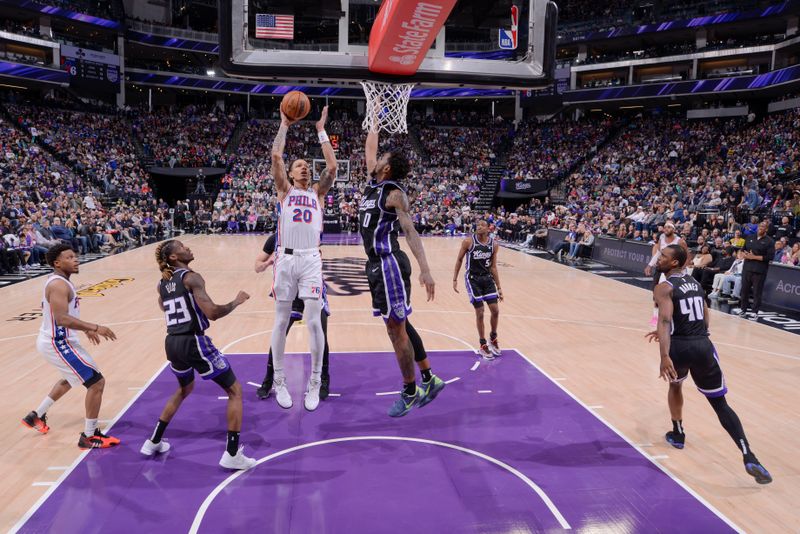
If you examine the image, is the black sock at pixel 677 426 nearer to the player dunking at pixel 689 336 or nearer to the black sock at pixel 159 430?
the player dunking at pixel 689 336

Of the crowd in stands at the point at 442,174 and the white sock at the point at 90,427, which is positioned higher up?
the crowd in stands at the point at 442,174

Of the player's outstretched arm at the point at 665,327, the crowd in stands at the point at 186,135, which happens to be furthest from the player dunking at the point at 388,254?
the crowd in stands at the point at 186,135

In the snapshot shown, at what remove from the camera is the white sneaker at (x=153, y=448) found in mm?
4160

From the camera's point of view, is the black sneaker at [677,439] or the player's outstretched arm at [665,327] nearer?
the player's outstretched arm at [665,327]

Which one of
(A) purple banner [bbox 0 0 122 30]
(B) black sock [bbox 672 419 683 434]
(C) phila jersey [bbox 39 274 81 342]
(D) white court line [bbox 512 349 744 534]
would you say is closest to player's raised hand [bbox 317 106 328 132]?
(C) phila jersey [bbox 39 274 81 342]

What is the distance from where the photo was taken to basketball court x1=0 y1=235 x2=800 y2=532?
3455mm

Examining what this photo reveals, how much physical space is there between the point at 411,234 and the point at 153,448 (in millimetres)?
2419

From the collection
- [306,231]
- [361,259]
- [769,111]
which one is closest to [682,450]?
[306,231]

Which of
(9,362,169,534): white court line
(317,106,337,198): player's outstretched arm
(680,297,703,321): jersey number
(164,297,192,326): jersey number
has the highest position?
(317,106,337,198): player's outstretched arm

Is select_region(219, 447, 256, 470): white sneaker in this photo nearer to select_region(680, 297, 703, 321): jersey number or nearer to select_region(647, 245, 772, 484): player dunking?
select_region(647, 245, 772, 484): player dunking

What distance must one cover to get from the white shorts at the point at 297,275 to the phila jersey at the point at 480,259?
271cm

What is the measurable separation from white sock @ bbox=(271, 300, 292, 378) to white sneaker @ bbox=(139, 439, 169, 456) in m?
1.05

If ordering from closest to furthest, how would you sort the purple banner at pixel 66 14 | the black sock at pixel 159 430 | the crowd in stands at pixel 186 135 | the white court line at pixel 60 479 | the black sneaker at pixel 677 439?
the white court line at pixel 60 479 → the black sock at pixel 159 430 → the black sneaker at pixel 677 439 → the purple banner at pixel 66 14 → the crowd in stands at pixel 186 135

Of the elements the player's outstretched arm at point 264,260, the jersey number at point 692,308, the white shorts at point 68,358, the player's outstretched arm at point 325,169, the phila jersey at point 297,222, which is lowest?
the white shorts at point 68,358
